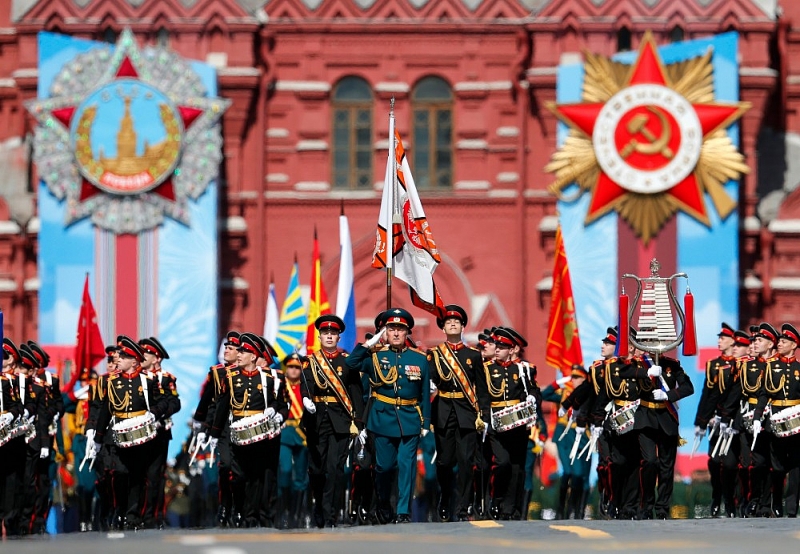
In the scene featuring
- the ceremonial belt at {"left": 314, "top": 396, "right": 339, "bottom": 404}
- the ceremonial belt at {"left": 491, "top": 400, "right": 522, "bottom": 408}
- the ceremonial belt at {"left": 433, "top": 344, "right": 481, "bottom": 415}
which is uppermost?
the ceremonial belt at {"left": 433, "top": 344, "right": 481, "bottom": 415}

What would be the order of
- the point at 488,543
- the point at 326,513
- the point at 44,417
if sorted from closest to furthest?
the point at 488,543 < the point at 326,513 < the point at 44,417

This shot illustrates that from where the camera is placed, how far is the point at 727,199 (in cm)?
2769

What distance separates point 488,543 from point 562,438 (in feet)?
25.0

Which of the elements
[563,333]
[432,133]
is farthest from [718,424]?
[432,133]

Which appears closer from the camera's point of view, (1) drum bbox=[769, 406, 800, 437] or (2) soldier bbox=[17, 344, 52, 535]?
(1) drum bbox=[769, 406, 800, 437]

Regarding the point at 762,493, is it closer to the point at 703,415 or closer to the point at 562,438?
the point at 703,415

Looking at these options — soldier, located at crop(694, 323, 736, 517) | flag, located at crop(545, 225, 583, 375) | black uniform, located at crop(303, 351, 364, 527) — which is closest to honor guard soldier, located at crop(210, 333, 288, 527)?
black uniform, located at crop(303, 351, 364, 527)

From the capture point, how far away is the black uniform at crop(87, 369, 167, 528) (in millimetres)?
16812

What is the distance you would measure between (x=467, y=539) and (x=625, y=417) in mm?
4062

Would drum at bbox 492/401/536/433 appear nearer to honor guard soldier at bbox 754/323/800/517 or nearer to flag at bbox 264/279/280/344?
honor guard soldier at bbox 754/323/800/517

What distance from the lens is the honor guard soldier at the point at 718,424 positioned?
59.1ft

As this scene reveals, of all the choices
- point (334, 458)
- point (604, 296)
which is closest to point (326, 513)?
point (334, 458)

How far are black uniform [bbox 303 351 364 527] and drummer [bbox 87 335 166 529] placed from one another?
1.49 meters

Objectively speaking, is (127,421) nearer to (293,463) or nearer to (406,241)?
Result: (406,241)
